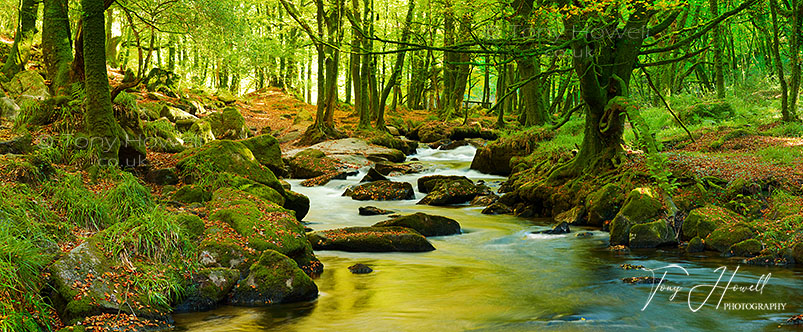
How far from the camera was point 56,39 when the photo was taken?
46.1 ft

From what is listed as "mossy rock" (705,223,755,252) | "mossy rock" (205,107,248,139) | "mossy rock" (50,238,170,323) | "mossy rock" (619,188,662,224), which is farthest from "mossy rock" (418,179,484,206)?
"mossy rock" (205,107,248,139)

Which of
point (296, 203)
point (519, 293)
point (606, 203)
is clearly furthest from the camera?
point (296, 203)

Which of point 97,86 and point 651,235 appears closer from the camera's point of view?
point 651,235

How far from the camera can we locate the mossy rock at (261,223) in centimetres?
702

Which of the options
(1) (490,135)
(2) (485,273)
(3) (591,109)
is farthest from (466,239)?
(1) (490,135)

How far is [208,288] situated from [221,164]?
5.06 meters

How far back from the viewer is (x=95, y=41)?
30.3 ft

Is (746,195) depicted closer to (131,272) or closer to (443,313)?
(443,313)

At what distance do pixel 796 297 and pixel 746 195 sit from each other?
12.6ft

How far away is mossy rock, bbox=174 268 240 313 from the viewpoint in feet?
18.8

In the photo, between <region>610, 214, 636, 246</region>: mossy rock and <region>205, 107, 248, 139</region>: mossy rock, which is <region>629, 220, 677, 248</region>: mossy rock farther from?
<region>205, 107, 248, 139</region>: mossy rock

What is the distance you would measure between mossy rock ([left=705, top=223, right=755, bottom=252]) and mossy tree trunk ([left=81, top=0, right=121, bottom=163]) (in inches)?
394

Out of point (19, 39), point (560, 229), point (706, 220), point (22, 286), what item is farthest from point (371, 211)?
point (19, 39)

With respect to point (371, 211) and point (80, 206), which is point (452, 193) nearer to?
point (371, 211)
